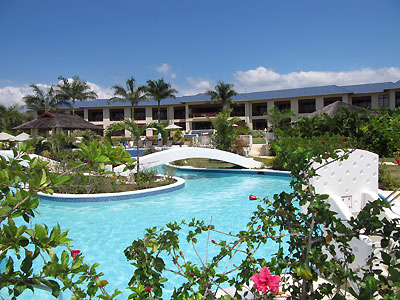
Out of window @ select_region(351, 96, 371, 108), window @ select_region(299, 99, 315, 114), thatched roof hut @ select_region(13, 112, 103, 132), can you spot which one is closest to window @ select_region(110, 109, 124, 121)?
thatched roof hut @ select_region(13, 112, 103, 132)

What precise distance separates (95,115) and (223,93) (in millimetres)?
21747

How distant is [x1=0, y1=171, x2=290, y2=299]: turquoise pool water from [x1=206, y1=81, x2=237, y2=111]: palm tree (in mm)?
28338

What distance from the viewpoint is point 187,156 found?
1478 cm

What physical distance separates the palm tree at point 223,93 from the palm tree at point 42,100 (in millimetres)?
20482

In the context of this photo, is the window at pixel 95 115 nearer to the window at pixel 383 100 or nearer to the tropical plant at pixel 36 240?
the window at pixel 383 100

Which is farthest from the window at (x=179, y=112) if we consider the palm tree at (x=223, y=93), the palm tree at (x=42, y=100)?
the palm tree at (x=42, y=100)

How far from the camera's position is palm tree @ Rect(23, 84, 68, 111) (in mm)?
40075

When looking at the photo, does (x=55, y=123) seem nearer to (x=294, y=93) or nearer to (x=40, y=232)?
(x=40, y=232)

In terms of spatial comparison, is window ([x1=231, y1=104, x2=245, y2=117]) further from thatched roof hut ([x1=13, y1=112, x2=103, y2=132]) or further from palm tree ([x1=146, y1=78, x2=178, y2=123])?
thatched roof hut ([x1=13, y1=112, x2=103, y2=132])

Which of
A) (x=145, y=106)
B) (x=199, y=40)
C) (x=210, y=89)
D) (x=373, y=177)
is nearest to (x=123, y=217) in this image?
(x=373, y=177)

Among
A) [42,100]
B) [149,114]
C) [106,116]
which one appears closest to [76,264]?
[42,100]

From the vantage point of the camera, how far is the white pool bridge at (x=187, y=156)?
1328 centimetres

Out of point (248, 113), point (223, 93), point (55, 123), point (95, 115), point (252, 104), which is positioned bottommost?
point (55, 123)

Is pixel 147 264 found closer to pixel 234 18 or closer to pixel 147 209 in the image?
pixel 147 209
